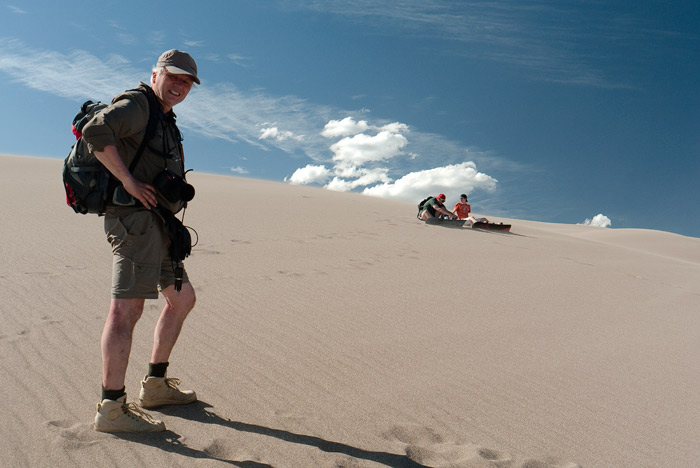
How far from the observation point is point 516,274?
884cm

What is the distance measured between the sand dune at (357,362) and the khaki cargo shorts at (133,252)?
819mm

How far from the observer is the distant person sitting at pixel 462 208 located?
1465 centimetres

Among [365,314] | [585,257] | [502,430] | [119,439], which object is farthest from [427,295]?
[585,257]

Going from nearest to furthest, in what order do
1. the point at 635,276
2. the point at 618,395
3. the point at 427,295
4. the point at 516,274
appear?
the point at 618,395
the point at 427,295
the point at 516,274
the point at 635,276

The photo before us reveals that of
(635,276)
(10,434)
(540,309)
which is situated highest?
(635,276)

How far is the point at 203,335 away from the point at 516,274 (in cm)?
592

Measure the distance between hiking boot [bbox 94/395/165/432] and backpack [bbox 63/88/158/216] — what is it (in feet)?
3.49

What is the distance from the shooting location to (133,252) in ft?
9.41

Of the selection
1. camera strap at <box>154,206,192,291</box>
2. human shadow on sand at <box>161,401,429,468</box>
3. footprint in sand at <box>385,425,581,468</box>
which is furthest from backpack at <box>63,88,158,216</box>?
footprint in sand at <box>385,425,581,468</box>

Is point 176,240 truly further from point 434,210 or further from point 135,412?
point 434,210

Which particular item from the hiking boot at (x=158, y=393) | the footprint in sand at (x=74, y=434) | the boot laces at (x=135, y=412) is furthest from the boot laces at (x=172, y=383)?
the footprint in sand at (x=74, y=434)

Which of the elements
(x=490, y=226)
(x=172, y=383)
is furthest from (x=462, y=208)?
(x=172, y=383)

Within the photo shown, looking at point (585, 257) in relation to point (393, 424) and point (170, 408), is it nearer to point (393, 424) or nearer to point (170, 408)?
point (393, 424)

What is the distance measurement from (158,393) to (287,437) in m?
0.87
